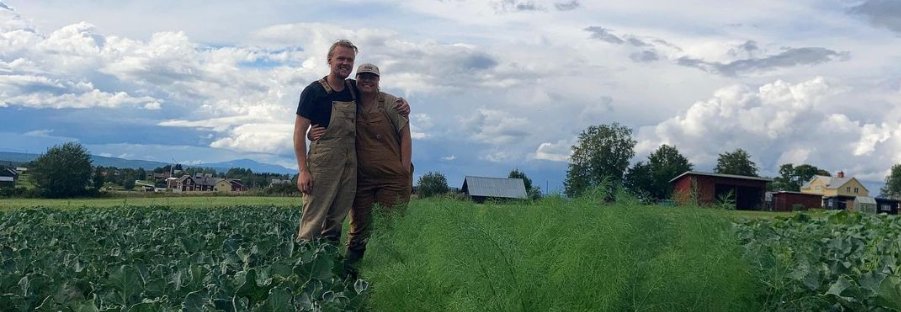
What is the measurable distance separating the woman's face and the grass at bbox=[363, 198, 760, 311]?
6.55ft

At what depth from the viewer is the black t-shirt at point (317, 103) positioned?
274 inches

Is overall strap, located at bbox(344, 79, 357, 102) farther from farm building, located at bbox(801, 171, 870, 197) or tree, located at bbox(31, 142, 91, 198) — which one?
farm building, located at bbox(801, 171, 870, 197)

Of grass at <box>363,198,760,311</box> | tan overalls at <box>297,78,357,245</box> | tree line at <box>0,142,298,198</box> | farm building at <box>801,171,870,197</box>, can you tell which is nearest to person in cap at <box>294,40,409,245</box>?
tan overalls at <box>297,78,357,245</box>

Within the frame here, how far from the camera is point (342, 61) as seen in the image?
22.3 ft

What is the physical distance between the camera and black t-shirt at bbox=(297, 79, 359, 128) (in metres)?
6.96

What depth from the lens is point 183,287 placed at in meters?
4.51

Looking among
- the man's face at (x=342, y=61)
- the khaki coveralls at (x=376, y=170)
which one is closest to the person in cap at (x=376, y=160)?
the khaki coveralls at (x=376, y=170)

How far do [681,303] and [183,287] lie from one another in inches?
103

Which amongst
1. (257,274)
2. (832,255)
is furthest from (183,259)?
(832,255)

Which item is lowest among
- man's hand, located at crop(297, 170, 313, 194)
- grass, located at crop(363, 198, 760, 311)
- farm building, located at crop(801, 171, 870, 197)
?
grass, located at crop(363, 198, 760, 311)

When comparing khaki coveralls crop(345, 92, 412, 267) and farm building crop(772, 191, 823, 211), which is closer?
khaki coveralls crop(345, 92, 412, 267)

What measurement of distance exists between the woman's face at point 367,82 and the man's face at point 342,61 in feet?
0.71

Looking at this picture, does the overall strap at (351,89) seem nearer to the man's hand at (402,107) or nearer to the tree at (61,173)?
the man's hand at (402,107)

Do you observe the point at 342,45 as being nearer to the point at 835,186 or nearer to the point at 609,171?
the point at 609,171
